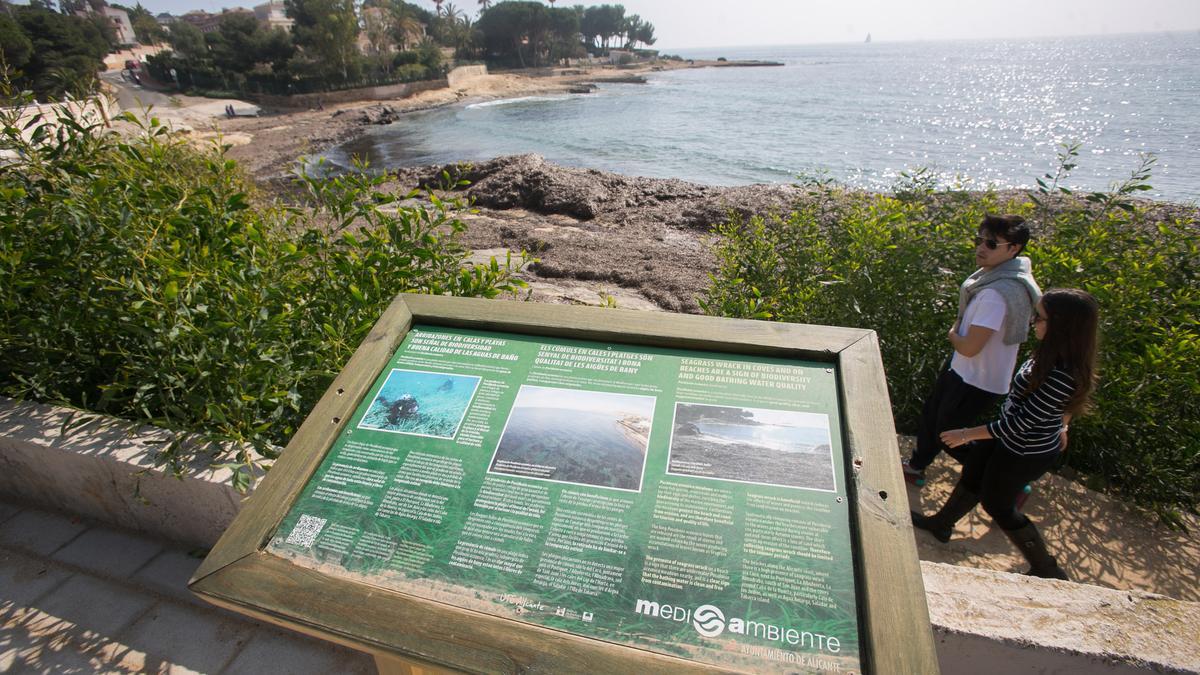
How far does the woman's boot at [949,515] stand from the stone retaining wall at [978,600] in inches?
31.8

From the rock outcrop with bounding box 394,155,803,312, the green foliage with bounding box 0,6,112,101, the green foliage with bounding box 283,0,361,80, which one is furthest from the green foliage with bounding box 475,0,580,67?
the rock outcrop with bounding box 394,155,803,312

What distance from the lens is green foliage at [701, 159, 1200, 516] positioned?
299cm

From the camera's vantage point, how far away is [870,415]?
165 centimetres

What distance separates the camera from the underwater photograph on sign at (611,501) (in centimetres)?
134

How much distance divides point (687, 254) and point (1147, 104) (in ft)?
172

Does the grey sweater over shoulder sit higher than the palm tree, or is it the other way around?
the palm tree

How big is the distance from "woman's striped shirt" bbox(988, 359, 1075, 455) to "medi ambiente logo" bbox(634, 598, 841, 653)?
5.65ft

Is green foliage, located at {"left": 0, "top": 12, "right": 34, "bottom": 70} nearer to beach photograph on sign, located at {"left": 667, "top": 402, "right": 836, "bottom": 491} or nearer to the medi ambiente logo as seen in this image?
beach photograph on sign, located at {"left": 667, "top": 402, "right": 836, "bottom": 491}

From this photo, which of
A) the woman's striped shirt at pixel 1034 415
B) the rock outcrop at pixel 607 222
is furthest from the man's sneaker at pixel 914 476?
the rock outcrop at pixel 607 222

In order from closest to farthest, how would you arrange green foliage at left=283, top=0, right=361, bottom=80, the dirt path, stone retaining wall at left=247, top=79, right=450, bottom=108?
the dirt path → stone retaining wall at left=247, top=79, right=450, bottom=108 → green foliage at left=283, top=0, right=361, bottom=80

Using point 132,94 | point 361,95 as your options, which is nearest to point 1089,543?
point 132,94

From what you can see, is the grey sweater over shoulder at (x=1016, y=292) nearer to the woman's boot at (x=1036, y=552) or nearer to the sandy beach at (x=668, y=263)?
Result: the woman's boot at (x=1036, y=552)

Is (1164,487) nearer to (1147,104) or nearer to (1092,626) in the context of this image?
(1092,626)

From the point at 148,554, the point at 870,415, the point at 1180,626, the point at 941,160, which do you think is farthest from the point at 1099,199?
the point at 941,160
